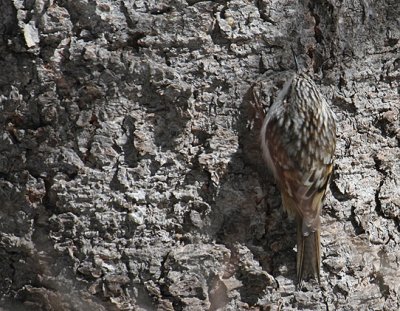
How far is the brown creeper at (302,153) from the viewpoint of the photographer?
1.92 meters

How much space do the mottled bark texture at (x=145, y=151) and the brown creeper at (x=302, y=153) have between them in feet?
0.12

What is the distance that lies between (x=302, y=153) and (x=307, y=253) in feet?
0.94

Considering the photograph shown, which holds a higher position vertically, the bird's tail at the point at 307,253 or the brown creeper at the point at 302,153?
the brown creeper at the point at 302,153

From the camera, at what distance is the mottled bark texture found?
184 cm

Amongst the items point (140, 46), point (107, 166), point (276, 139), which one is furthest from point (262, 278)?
point (140, 46)

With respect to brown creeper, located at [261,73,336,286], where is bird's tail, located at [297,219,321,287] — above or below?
below

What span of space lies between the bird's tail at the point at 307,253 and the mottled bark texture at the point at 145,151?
0.04 meters

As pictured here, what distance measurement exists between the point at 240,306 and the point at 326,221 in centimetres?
33

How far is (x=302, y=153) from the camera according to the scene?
206cm

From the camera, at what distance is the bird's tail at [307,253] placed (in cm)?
192

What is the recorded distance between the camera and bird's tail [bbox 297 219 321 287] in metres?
1.92

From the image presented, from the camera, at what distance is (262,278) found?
1.92m

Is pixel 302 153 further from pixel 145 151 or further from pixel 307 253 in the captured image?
pixel 145 151

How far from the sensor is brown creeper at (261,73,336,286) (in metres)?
1.92
